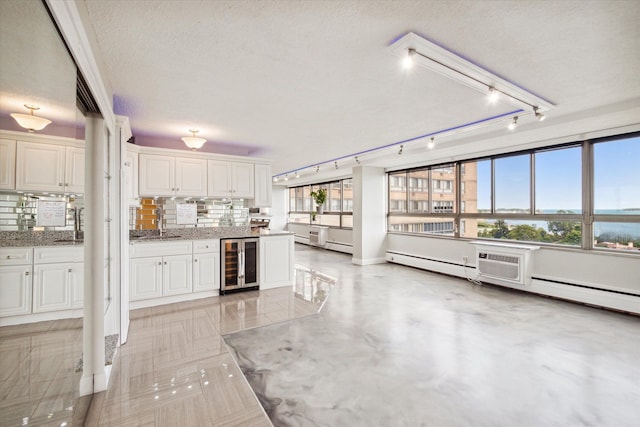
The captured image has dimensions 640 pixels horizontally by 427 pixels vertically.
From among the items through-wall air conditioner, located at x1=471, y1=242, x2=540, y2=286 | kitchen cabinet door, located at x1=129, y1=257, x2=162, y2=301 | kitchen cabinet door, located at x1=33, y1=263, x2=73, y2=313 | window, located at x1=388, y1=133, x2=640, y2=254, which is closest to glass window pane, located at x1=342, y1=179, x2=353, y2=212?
window, located at x1=388, y1=133, x2=640, y2=254

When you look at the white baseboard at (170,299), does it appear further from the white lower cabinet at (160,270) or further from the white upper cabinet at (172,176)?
the white upper cabinet at (172,176)

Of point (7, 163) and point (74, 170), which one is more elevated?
point (74, 170)

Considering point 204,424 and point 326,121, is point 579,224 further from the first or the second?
point 204,424

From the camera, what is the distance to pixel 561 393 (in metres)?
2.14

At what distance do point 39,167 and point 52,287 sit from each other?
2.57 ft

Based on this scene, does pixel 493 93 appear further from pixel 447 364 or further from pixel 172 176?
pixel 172 176

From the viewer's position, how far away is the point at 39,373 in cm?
114

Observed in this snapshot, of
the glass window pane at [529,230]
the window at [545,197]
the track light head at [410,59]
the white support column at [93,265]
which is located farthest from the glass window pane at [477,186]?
the white support column at [93,265]

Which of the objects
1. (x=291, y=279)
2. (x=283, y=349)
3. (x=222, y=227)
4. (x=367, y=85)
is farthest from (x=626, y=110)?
(x=222, y=227)

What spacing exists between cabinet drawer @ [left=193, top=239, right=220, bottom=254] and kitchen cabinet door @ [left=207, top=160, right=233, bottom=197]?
85cm

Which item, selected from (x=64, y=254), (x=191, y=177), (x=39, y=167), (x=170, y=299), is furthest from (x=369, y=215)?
(x=39, y=167)

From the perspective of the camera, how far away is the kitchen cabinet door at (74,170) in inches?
60.1

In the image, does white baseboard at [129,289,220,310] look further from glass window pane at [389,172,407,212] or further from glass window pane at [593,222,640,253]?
glass window pane at [593,222,640,253]

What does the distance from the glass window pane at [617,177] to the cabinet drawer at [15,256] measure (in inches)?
232
